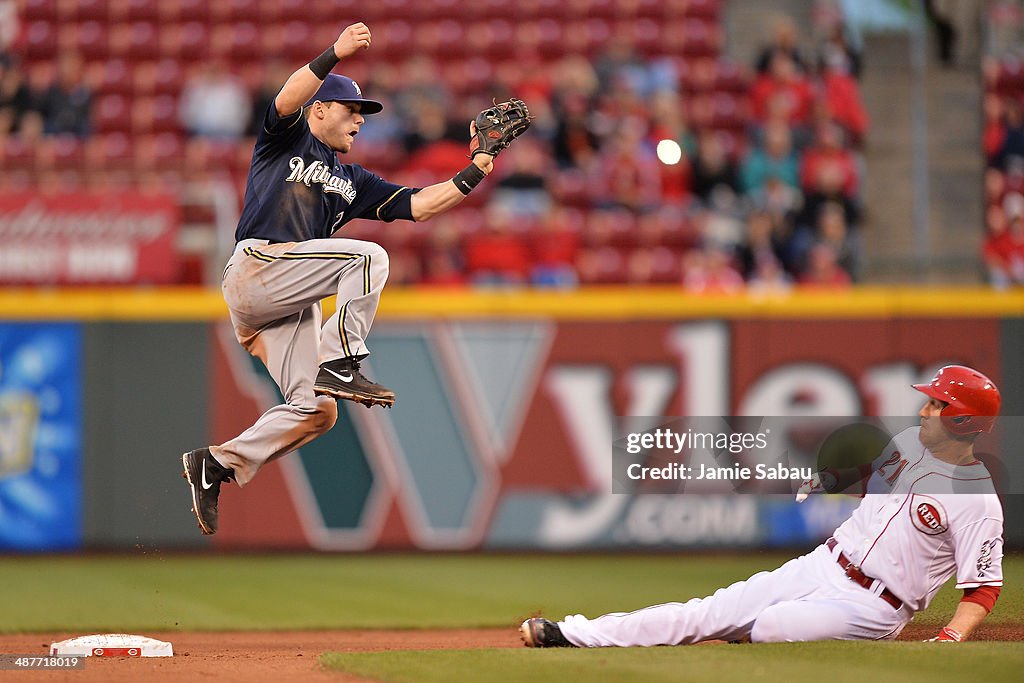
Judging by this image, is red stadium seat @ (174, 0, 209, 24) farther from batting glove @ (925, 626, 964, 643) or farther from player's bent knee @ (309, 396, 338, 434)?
batting glove @ (925, 626, 964, 643)

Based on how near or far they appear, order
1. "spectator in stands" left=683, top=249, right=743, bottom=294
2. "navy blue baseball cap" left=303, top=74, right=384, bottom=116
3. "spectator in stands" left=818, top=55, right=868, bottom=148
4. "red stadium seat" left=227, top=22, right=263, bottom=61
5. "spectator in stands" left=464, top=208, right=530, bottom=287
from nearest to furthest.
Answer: "navy blue baseball cap" left=303, top=74, right=384, bottom=116 → "spectator in stands" left=683, top=249, right=743, bottom=294 → "spectator in stands" left=464, top=208, right=530, bottom=287 → "spectator in stands" left=818, top=55, right=868, bottom=148 → "red stadium seat" left=227, top=22, right=263, bottom=61

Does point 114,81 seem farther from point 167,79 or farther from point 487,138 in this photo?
point 487,138

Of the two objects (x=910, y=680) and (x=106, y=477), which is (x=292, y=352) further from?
(x=106, y=477)

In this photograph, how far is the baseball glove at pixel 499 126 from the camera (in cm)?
683

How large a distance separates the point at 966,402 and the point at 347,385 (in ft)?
8.68

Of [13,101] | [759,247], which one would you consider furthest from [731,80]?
[13,101]

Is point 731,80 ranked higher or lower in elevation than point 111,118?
higher

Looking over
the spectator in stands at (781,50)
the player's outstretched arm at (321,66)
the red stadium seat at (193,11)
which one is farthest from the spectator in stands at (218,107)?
the player's outstretched arm at (321,66)

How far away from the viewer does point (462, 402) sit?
11.6 m

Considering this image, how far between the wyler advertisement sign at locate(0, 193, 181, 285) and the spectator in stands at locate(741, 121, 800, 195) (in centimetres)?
531

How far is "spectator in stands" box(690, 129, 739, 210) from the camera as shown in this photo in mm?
13391

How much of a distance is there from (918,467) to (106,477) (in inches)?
293

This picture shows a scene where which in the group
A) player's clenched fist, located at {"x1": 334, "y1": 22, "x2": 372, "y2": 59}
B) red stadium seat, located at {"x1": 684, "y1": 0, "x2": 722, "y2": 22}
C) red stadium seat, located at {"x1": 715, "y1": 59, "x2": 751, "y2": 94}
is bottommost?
red stadium seat, located at {"x1": 715, "y1": 59, "x2": 751, "y2": 94}

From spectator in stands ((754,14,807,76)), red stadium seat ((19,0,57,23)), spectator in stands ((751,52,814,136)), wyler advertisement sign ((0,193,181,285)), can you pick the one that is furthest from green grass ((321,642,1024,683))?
red stadium seat ((19,0,57,23))
